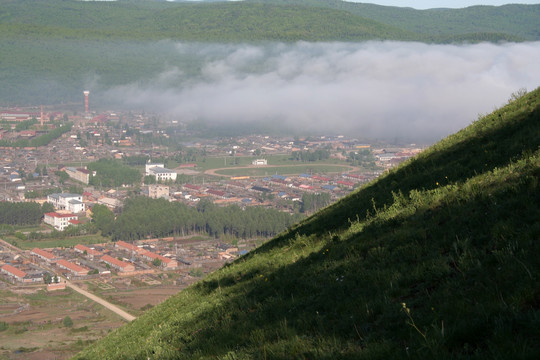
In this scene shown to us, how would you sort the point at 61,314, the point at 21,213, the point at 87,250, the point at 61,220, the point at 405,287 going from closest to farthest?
the point at 405,287
the point at 61,314
the point at 87,250
the point at 61,220
the point at 21,213

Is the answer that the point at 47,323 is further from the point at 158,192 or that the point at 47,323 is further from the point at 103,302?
the point at 158,192

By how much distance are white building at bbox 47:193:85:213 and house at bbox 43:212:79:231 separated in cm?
404

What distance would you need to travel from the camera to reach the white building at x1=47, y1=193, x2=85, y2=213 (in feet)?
180

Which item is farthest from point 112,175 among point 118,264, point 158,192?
point 118,264

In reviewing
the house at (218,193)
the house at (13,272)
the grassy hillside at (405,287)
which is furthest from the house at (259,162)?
the grassy hillside at (405,287)

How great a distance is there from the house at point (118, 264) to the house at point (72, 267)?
5.70 feet

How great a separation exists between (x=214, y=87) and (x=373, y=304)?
192m

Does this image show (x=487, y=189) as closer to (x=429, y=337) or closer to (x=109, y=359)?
(x=429, y=337)

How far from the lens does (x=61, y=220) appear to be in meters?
49.0

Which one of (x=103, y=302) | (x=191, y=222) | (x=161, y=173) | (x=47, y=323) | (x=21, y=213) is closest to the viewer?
(x=47, y=323)

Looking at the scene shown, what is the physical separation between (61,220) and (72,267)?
16.6 meters

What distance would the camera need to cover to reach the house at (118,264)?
33.8m

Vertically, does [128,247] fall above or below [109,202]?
below

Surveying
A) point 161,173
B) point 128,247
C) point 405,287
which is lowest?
point 128,247
